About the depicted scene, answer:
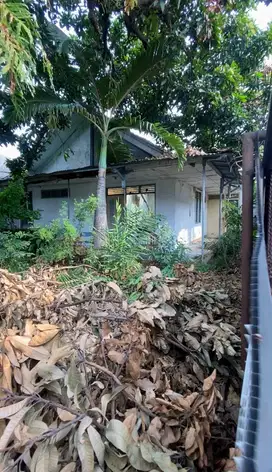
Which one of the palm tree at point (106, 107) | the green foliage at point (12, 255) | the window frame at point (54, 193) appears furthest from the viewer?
the window frame at point (54, 193)

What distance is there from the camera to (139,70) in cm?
711

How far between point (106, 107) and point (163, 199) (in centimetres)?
372

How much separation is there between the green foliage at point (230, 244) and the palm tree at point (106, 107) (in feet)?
6.48

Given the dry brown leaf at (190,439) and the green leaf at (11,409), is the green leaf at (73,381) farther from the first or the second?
the dry brown leaf at (190,439)

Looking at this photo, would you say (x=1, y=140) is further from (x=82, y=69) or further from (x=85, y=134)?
(x=82, y=69)

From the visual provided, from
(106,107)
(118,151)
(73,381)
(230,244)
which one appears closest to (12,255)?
(106,107)

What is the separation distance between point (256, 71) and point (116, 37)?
5272 mm

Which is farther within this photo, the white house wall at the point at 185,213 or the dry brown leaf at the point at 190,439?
the white house wall at the point at 185,213

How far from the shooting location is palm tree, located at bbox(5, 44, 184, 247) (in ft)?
23.0

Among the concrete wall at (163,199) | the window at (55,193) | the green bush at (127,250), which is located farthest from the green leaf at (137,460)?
the window at (55,193)

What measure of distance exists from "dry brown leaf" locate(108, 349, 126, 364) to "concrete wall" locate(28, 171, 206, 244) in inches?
296

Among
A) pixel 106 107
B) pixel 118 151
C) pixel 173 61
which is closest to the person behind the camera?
pixel 173 61

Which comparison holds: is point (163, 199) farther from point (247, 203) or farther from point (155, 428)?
point (155, 428)

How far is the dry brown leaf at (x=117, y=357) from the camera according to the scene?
39.7 inches
